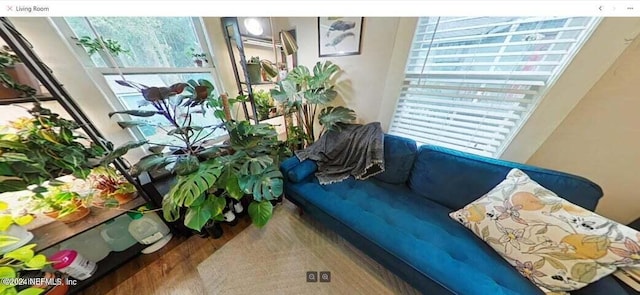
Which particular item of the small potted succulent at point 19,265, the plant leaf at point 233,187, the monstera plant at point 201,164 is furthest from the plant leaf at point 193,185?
the small potted succulent at point 19,265

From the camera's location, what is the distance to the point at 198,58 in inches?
66.2

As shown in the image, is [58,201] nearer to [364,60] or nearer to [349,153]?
[349,153]

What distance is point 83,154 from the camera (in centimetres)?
84

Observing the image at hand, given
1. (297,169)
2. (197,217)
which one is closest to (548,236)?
(297,169)

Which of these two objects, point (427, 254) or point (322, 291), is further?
point (322, 291)

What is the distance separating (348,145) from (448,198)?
30.9 inches

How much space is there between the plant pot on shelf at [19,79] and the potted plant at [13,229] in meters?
0.45

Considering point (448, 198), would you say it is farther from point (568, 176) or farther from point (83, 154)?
point (83, 154)

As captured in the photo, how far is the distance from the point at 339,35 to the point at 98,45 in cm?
173

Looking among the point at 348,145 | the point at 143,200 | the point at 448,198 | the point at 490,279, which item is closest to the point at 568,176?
the point at 448,198

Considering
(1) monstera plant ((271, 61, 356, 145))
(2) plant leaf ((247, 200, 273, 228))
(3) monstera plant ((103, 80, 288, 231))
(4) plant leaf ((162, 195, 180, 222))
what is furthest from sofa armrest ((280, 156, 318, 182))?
(4) plant leaf ((162, 195, 180, 222))

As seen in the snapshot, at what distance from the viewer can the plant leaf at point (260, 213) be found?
1110 millimetres

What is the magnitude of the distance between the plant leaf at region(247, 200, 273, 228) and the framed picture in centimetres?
142

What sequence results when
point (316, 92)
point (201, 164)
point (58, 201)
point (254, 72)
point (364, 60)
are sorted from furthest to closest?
point (254, 72) < point (316, 92) < point (364, 60) < point (201, 164) < point (58, 201)
